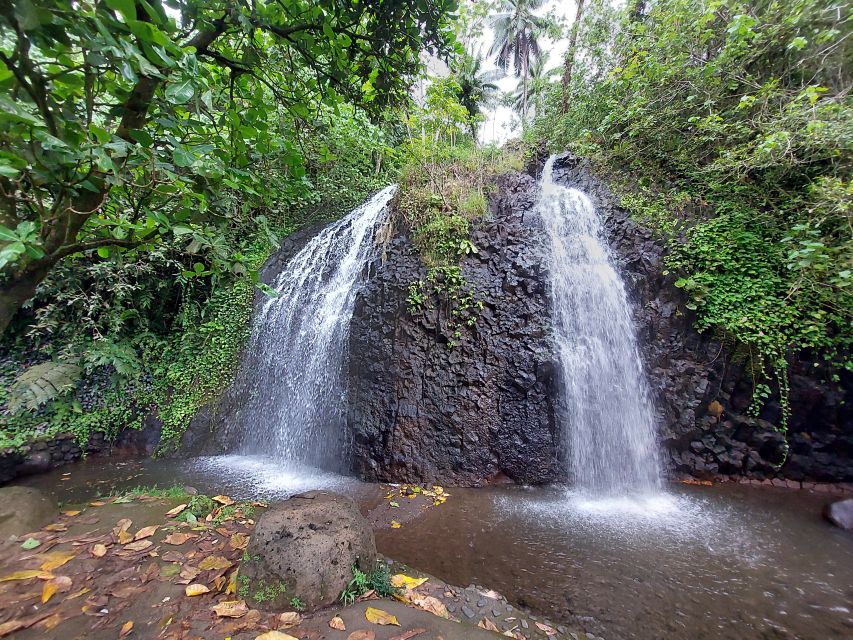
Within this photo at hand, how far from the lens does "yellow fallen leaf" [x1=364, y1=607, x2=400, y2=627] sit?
1.94 meters

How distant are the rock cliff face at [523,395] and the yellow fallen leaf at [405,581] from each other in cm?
215

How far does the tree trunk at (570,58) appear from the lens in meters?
10.1

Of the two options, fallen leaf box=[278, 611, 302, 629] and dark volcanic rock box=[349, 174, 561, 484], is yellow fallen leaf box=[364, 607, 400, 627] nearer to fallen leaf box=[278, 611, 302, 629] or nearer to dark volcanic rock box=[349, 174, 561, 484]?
fallen leaf box=[278, 611, 302, 629]

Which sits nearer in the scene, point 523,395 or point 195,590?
point 195,590

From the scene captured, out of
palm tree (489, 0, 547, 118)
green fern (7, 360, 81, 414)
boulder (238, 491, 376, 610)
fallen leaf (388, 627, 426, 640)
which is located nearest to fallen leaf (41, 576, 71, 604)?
boulder (238, 491, 376, 610)

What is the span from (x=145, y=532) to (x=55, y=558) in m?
0.47

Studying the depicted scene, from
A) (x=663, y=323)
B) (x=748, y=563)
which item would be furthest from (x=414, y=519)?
(x=663, y=323)

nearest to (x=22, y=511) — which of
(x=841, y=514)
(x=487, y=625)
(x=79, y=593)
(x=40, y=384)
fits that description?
(x=79, y=593)

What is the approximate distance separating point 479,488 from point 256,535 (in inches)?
127

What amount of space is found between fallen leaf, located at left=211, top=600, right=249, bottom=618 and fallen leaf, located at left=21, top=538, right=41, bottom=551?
1.44 m

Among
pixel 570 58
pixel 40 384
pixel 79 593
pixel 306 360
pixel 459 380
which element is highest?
pixel 570 58

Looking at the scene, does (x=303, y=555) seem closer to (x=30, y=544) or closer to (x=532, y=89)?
(x=30, y=544)

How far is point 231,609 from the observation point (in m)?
1.94

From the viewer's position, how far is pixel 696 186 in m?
6.16
